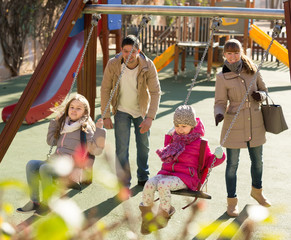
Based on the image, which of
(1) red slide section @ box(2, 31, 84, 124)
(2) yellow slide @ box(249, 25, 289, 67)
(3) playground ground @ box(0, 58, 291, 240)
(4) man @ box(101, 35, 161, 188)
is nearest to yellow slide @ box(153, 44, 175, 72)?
(2) yellow slide @ box(249, 25, 289, 67)

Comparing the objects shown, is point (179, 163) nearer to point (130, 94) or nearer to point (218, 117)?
point (218, 117)

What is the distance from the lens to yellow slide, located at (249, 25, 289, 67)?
12430 millimetres

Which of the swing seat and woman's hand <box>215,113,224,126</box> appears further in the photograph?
woman's hand <box>215,113,224,126</box>

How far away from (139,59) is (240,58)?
923 millimetres

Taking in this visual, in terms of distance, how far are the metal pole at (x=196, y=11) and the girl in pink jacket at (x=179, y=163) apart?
98 centimetres

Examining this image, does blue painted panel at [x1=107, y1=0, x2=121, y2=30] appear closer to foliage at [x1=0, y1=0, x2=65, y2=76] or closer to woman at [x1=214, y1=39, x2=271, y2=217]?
woman at [x1=214, y1=39, x2=271, y2=217]

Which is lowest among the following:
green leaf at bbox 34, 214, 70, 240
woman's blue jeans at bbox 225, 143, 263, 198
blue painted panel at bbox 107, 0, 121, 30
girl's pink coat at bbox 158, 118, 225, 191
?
woman's blue jeans at bbox 225, 143, 263, 198

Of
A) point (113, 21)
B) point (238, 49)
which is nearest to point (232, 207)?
point (238, 49)

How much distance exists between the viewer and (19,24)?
44.3 ft

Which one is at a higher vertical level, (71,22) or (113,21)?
(71,22)

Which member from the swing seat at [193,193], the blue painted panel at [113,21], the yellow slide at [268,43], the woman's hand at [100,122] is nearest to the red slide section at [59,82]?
the blue painted panel at [113,21]

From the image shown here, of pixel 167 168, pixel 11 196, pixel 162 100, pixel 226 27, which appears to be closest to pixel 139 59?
pixel 167 168

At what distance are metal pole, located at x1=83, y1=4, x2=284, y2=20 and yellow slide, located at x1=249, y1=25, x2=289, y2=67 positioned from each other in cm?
818

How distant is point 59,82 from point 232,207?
15.5 ft
